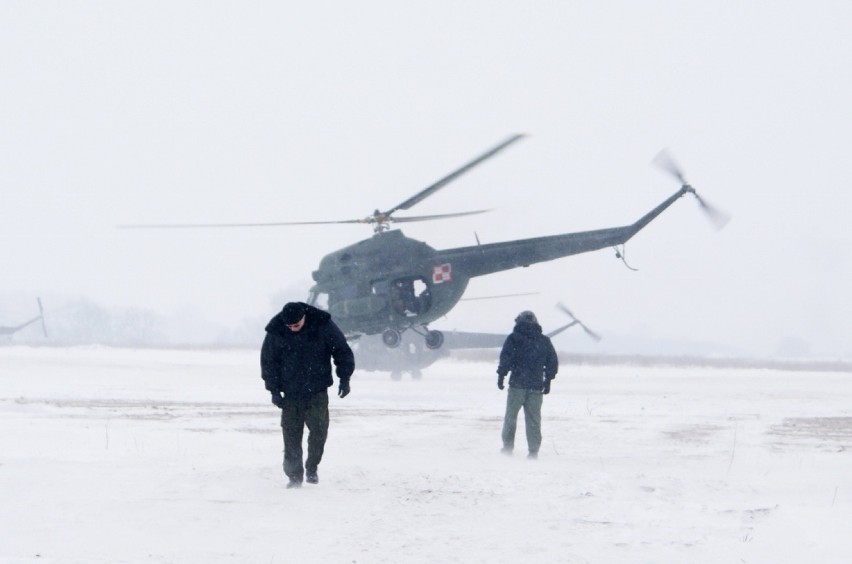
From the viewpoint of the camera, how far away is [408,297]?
67.1 ft

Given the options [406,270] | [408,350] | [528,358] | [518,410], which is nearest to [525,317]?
[528,358]

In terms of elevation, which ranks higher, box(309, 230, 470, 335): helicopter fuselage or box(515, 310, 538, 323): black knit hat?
box(309, 230, 470, 335): helicopter fuselage

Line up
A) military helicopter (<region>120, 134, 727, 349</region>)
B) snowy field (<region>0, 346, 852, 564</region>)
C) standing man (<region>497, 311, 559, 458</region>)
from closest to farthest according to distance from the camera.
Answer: snowy field (<region>0, 346, 852, 564</region>)
standing man (<region>497, 311, 559, 458</region>)
military helicopter (<region>120, 134, 727, 349</region>)

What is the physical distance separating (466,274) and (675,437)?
8312 mm

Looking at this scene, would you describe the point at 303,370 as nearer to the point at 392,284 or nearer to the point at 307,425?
the point at 307,425

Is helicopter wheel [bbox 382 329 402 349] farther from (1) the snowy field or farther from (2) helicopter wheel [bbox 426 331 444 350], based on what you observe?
(1) the snowy field

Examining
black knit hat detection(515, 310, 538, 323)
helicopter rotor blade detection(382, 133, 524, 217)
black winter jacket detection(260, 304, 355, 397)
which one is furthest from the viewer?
helicopter rotor blade detection(382, 133, 524, 217)

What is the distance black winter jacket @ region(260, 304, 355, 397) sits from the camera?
7.75 meters

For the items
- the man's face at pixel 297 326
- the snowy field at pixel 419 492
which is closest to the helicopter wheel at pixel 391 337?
the snowy field at pixel 419 492

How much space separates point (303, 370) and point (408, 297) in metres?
12.7

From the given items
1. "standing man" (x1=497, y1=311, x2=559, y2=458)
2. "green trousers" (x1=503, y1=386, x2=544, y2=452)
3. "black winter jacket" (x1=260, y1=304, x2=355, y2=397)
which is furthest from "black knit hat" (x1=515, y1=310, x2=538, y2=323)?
"black winter jacket" (x1=260, y1=304, x2=355, y2=397)

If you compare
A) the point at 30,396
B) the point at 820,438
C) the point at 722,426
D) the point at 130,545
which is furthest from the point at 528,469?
the point at 30,396

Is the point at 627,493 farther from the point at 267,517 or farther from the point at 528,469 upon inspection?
the point at 267,517

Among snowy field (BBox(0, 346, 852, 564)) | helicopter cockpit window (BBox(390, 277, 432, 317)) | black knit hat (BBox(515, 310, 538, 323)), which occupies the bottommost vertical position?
snowy field (BBox(0, 346, 852, 564))
